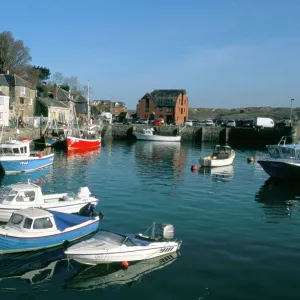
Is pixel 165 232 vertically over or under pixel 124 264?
over

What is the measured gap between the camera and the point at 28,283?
54.5 ft

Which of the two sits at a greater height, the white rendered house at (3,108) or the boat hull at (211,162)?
the white rendered house at (3,108)

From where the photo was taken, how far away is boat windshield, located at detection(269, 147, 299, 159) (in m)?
41.0

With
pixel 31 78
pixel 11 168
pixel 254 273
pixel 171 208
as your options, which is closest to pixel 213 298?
pixel 254 273

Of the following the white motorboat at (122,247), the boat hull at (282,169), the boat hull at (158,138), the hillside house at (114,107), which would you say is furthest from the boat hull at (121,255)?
the hillside house at (114,107)

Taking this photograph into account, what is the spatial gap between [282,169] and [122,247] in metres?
26.7

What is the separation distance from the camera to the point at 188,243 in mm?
21656

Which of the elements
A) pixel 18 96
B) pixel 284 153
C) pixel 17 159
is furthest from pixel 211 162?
pixel 18 96

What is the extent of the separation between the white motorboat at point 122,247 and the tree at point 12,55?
8982cm

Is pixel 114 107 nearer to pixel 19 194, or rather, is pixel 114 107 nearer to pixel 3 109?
pixel 3 109

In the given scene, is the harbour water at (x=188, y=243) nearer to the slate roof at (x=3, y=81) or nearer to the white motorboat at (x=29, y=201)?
the white motorboat at (x=29, y=201)

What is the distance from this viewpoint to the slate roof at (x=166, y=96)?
127562mm

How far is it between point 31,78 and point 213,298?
106 meters

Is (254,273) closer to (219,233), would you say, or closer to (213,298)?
(213,298)
